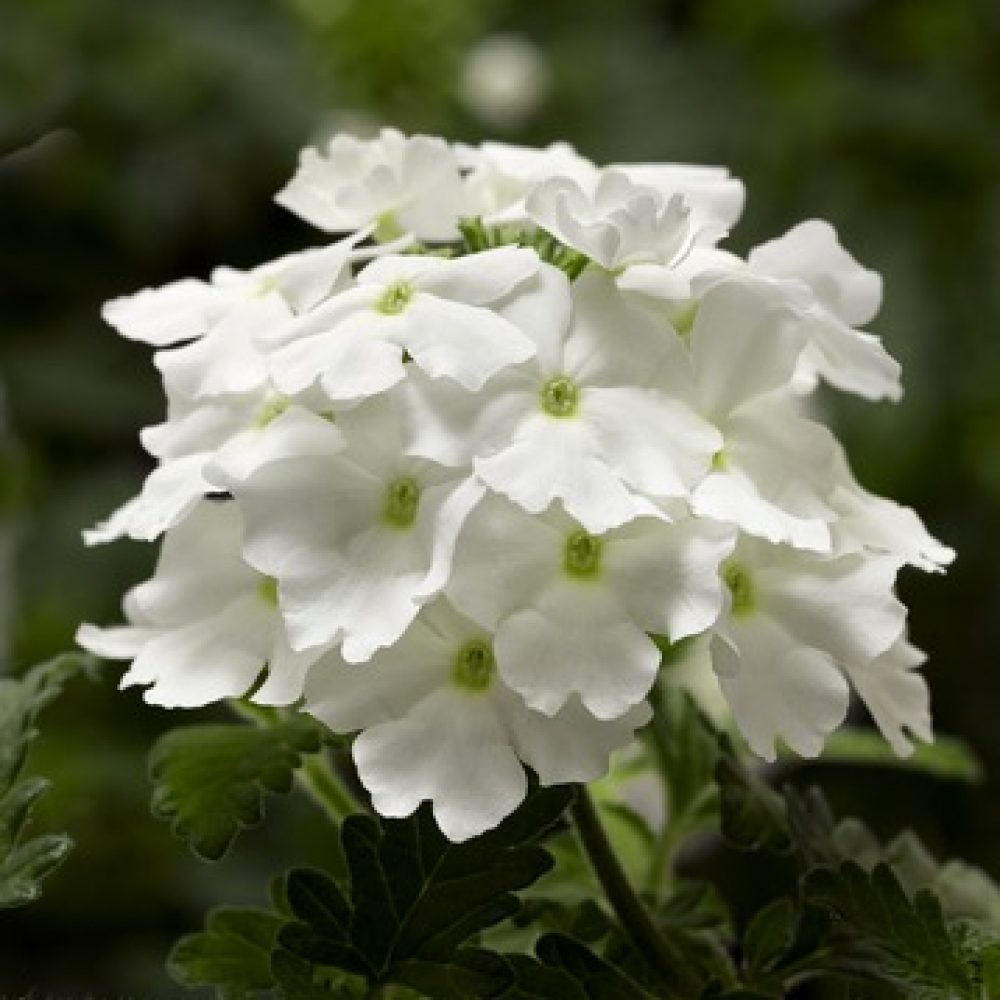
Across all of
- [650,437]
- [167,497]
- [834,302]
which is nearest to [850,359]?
[834,302]

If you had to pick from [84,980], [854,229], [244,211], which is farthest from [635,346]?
[244,211]

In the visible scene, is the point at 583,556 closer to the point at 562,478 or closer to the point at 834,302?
the point at 562,478

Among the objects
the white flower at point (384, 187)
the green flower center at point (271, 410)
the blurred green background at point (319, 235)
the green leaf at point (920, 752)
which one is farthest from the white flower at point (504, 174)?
the blurred green background at point (319, 235)

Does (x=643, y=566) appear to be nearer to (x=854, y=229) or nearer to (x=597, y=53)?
(x=854, y=229)

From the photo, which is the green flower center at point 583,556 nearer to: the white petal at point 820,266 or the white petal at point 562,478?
the white petal at point 562,478

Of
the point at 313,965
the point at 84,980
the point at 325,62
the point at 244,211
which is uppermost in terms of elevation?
the point at 313,965

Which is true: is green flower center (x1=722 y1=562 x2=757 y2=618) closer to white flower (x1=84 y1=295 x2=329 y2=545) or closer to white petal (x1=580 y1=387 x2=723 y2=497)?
white petal (x1=580 y1=387 x2=723 y2=497)

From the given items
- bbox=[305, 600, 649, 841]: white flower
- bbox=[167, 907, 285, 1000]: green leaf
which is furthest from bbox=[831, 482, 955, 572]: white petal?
bbox=[167, 907, 285, 1000]: green leaf
